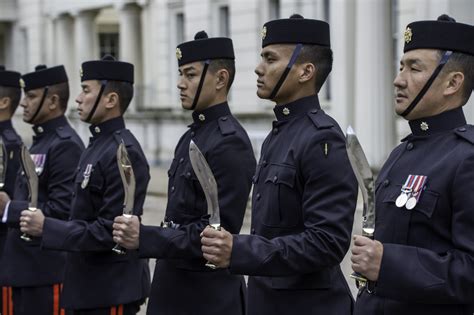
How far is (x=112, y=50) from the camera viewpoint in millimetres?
29344

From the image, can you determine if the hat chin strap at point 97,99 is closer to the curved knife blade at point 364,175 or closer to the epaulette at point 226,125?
the epaulette at point 226,125

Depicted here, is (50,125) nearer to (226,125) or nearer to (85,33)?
(226,125)

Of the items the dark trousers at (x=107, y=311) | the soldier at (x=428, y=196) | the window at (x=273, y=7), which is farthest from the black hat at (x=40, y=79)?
the window at (x=273, y=7)

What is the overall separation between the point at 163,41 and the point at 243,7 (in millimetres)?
4145

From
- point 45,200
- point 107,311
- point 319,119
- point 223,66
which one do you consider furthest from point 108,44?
point 319,119

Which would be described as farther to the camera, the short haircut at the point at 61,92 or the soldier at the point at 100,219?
the short haircut at the point at 61,92

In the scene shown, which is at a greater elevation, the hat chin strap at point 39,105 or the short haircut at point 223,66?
the short haircut at point 223,66

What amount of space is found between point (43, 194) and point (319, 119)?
2514 millimetres

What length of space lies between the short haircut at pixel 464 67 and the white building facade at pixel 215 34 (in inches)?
322

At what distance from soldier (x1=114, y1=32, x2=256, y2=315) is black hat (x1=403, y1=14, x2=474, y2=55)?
1272 millimetres

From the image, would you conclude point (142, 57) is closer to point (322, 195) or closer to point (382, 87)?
point (382, 87)

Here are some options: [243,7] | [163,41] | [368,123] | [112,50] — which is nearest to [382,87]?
[368,123]

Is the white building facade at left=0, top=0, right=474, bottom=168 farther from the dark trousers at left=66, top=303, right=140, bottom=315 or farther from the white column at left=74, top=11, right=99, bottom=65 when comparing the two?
the dark trousers at left=66, top=303, right=140, bottom=315

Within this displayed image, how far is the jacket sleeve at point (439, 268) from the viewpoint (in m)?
3.08
